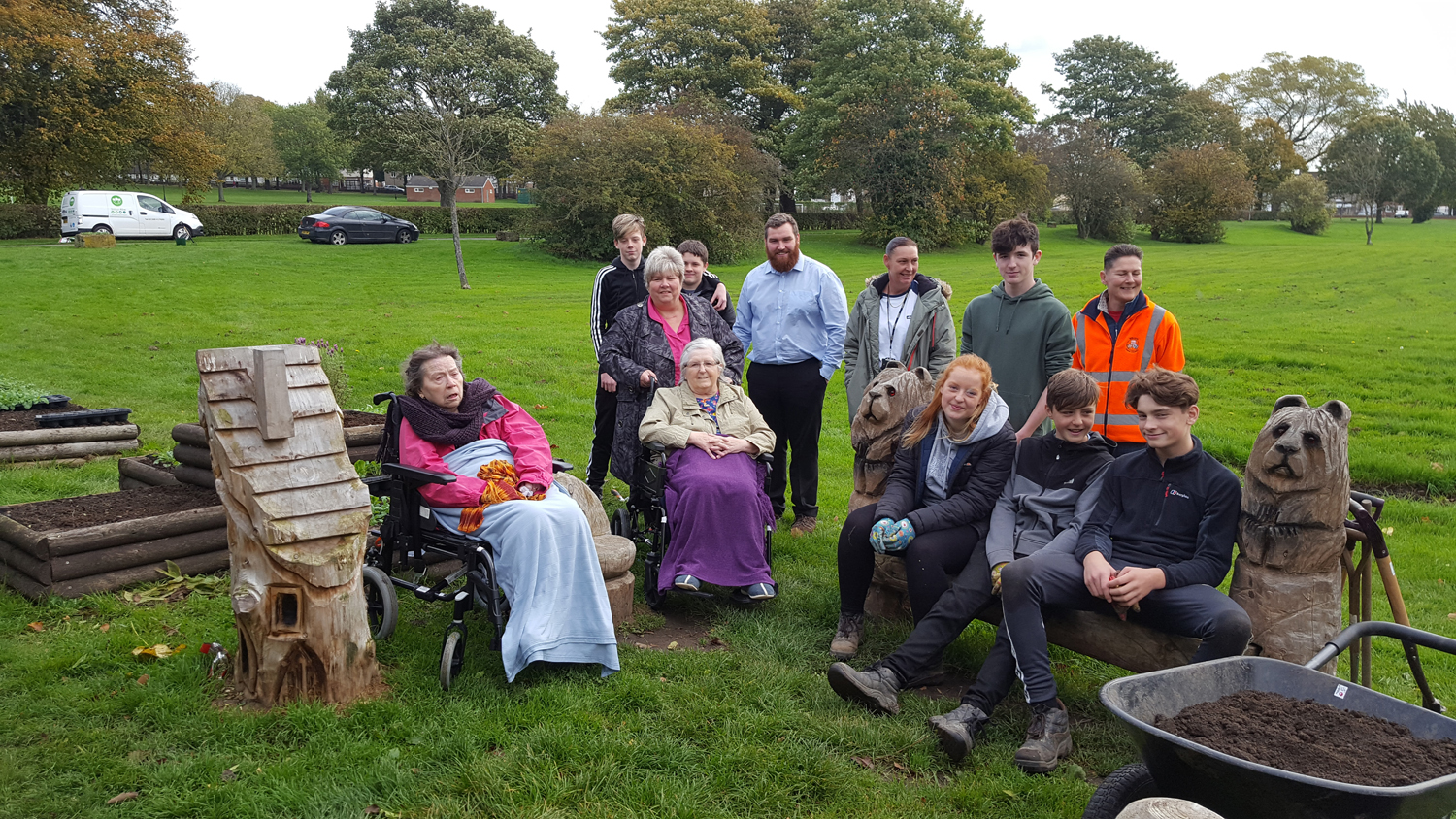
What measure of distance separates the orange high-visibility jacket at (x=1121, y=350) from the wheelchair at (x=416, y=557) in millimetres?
3089

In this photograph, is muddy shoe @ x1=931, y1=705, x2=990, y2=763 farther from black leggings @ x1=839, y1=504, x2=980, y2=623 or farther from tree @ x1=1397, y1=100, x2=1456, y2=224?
tree @ x1=1397, y1=100, x2=1456, y2=224

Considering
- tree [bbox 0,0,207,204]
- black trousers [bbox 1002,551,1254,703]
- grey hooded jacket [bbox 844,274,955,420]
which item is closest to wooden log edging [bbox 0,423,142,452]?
grey hooded jacket [bbox 844,274,955,420]

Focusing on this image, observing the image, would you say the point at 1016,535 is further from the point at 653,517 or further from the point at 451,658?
the point at 451,658

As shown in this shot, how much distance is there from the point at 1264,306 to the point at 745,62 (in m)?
25.8

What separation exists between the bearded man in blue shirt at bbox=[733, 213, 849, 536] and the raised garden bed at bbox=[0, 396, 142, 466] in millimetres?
5185

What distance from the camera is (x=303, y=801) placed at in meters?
3.17

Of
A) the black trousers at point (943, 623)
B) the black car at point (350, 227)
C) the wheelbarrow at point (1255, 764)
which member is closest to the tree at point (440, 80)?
the black car at point (350, 227)

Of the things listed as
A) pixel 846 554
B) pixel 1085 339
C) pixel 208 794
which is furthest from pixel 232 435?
pixel 1085 339

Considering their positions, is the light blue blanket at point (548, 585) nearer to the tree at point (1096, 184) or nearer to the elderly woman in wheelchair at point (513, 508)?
the elderly woman in wheelchair at point (513, 508)

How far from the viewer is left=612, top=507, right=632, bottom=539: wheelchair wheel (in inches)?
220

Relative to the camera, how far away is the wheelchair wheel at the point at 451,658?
157 inches

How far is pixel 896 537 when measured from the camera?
14.1ft

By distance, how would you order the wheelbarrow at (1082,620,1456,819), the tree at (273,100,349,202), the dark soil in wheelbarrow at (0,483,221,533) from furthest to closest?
the tree at (273,100,349,202) < the dark soil in wheelbarrow at (0,483,221,533) < the wheelbarrow at (1082,620,1456,819)

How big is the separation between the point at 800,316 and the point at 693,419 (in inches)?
47.9
